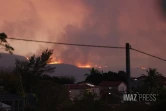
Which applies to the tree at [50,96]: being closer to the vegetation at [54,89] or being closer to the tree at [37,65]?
the vegetation at [54,89]

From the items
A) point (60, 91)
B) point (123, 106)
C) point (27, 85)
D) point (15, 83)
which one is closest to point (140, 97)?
point (123, 106)

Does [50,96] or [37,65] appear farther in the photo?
[37,65]

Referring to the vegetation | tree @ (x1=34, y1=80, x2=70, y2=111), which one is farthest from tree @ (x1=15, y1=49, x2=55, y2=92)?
tree @ (x1=34, y1=80, x2=70, y2=111)

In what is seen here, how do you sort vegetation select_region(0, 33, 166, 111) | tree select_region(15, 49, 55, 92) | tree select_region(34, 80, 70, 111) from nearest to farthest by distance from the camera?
1. vegetation select_region(0, 33, 166, 111)
2. tree select_region(34, 80, 70, 111)
3. tree select_region(15, 49, 55, 92)

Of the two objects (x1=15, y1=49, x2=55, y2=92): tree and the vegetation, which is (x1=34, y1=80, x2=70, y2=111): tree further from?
(x1=15, y1=49, x2=55, y2=92): tree

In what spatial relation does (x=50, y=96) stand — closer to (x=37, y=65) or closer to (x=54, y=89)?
(x=54, y=89)

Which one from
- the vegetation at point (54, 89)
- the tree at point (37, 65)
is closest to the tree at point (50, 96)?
the vegetation at point (54, 89)

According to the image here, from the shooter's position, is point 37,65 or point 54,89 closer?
point 54,89

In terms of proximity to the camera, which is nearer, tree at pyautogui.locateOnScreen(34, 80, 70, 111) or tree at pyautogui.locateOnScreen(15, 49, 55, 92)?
tree at pyautogui.locateOnScreen(34, 80, 70, 111)

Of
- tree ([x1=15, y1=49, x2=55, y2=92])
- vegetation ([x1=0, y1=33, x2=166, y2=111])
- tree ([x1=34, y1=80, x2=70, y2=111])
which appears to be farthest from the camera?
tree ([x1=15, y1=49, x2=55, y2=92])

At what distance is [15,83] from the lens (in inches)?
2018

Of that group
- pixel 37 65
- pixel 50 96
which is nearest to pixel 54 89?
pixel 50 96

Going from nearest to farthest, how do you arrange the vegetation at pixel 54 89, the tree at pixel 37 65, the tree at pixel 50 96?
1. the vegetation at pixel 54 89
2. the tree at pixel 50 96
3. the tree at pixel 37 65

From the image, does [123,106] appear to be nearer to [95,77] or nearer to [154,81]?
[154,81]
